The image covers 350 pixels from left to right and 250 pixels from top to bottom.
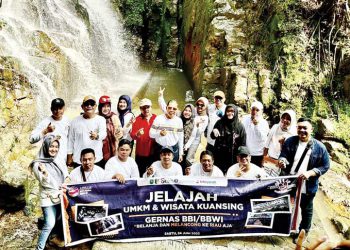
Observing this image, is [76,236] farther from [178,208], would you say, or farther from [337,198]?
[337,198]

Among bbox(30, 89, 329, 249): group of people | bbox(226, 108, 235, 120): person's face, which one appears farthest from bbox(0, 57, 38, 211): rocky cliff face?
bbox(226, 108, 235, 120): person's face

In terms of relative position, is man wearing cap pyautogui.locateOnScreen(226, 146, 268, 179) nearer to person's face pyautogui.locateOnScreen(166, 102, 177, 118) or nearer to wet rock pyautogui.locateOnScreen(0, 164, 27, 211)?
person's face pyautogui.locateOnScreen(166, 102, 177, 118)

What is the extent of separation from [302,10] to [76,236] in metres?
9.63

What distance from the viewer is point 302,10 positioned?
35.0 feet

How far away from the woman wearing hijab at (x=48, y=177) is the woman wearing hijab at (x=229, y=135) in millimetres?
2321

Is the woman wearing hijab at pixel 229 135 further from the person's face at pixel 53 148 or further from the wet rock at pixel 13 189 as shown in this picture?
the wet rock at pixel 13 189

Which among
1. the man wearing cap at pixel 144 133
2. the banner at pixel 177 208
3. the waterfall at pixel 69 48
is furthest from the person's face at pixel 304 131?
the waterfall at pixel 69 48

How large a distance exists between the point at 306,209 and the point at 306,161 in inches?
26.5

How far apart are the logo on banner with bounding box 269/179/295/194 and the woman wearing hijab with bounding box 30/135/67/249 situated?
2735 mm

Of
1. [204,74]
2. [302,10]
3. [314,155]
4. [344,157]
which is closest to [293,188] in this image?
[314,155]

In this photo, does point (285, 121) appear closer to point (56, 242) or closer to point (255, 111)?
point (255, 111)

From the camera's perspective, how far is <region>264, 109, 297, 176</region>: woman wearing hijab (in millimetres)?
5188

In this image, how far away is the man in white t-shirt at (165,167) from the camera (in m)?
4.47

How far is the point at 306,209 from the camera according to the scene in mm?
4547
